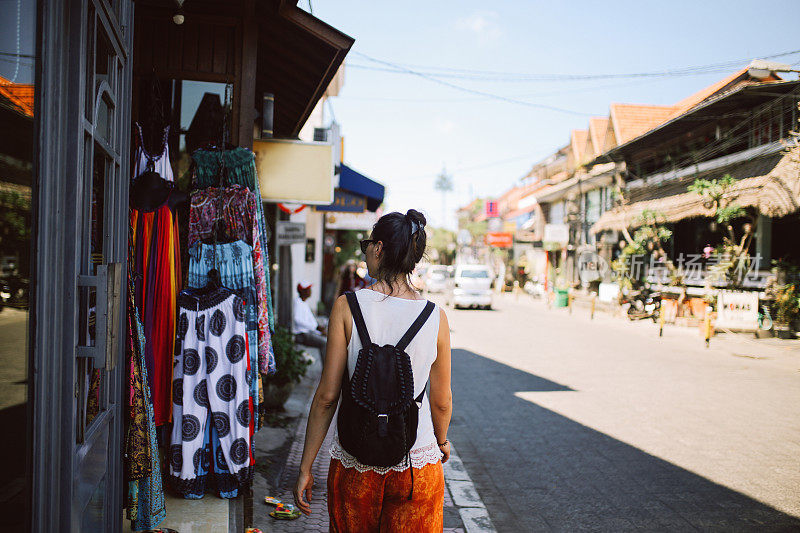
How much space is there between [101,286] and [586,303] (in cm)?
2556

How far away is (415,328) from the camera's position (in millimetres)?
2301

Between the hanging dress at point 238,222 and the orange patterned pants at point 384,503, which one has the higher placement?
the hanging dress at point 238,222

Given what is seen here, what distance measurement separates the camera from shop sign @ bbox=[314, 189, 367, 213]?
37.7 ft

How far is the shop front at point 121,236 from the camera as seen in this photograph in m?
1.70

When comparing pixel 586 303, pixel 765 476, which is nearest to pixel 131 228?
pixel 765 476

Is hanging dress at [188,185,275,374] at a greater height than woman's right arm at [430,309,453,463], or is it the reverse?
hanging dress at [188,185,275,374]

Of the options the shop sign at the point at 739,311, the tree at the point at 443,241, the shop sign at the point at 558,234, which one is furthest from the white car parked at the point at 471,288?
the tree at the point at 443,241

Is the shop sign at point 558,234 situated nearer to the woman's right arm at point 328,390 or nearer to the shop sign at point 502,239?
the shop sign at point 502,239

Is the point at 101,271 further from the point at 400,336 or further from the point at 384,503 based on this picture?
the point at 384,503

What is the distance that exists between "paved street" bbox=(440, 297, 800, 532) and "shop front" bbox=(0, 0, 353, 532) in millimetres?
2418

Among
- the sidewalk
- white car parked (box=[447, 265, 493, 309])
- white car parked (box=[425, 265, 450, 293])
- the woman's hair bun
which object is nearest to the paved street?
the sidewalk

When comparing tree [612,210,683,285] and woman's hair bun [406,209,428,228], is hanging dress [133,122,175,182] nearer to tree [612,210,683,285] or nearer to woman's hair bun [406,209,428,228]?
woman's hair bun [406,209,428,228]

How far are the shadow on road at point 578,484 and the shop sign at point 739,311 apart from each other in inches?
377

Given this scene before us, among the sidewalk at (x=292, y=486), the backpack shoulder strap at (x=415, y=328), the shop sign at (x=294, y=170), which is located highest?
the shop sign at (x=294, y=170)
